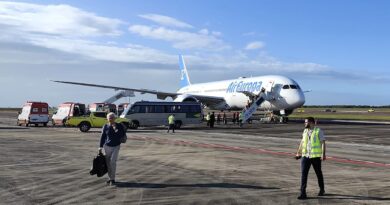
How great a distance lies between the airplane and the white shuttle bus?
7590mm

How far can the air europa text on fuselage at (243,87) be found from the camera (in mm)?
48372

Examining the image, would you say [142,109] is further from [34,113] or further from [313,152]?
[313,152]

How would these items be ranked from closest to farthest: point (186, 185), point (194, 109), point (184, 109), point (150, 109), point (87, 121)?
1. point (186, 185)
2. point (87, 121)
3. point (150, 109)
4. point (184, 109)
5. point (194, 109)

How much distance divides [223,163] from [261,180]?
3893mm

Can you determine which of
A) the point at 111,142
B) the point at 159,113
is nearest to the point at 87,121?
the point at 159,113

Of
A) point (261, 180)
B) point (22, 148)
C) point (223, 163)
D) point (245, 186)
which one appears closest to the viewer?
point (245, 186)

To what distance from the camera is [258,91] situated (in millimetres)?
47625

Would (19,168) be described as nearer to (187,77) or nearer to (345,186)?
(345,186)

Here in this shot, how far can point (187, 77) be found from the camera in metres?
76.1

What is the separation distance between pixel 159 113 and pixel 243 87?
40.7ft

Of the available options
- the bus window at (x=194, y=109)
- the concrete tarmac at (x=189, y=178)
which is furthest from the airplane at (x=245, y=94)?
the concrete tarmac at (x=189, y=178)

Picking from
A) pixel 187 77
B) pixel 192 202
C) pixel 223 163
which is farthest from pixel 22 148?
pixel 187 77

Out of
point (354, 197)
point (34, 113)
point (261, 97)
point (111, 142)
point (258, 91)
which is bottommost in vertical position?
point (354, 197)

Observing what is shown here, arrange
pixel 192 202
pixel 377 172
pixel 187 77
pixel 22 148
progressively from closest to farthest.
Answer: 1. pixel 192 202
2. pixel 377 172
3. pixel 22 148
4. pixel 187 77
